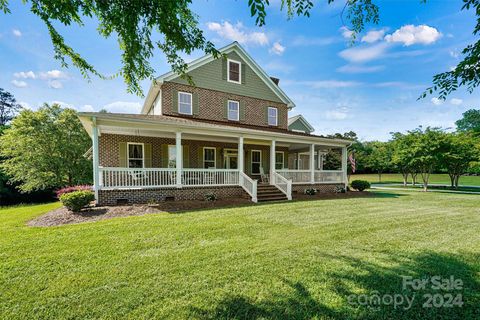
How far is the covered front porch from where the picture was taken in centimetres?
990

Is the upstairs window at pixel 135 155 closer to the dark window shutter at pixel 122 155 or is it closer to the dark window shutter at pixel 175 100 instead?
the dark window shutter at pixel 122 155

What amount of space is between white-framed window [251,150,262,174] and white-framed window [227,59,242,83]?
5.27 metres

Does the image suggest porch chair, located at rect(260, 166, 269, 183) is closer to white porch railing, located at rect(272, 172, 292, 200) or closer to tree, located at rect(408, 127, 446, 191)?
white porch railing, located at rect(272, 172, 292, 200)

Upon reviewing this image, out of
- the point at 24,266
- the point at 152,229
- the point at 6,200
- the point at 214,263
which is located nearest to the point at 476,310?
the point at 214,263

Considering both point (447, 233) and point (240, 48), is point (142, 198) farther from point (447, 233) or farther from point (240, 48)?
point (240, 48)

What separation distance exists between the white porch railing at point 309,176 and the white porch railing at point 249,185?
7.61 feet

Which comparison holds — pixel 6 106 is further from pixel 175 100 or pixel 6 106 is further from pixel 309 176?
pixel 309 176

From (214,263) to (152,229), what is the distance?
9.03ft

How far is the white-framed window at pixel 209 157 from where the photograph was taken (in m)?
14.3

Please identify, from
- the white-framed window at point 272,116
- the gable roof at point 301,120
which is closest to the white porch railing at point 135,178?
the white-framed window at point 272,116

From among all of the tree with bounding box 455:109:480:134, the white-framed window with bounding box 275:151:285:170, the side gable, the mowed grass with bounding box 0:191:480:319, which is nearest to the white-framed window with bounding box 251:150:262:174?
the white-framed window with bounding box 275:151:285:170

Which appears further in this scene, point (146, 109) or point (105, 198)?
point (146, 109)

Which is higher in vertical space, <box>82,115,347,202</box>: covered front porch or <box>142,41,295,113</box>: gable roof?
<box>142,41,295,113</box>: gable roof

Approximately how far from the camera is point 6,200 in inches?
931
